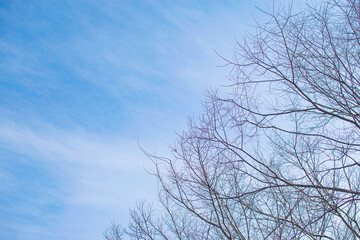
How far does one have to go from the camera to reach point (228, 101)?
3.09 meters

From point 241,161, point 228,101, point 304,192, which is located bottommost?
point 304,192

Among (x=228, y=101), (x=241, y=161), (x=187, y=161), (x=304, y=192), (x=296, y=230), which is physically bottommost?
(x=296, y=230)

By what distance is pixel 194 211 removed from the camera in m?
3.17

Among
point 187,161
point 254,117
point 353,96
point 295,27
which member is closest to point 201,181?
point 187,161

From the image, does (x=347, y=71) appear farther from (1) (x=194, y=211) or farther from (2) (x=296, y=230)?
(1) (x=194, y=211)

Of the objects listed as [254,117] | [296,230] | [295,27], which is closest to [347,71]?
[295,27]

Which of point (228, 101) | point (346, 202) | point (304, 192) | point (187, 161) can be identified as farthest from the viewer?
point (187, 161)

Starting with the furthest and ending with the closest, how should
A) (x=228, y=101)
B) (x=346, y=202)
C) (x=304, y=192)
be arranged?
(x=228, y=101) → (x=304, y=192) → (x=346, y=202)

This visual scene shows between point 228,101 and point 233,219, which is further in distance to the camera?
point 233,219

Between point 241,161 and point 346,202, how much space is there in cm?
101

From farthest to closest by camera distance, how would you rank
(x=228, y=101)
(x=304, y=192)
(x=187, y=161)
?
1. (x=187, y=161)
2. (x=228, y=101)
3. (x=304, y=192)

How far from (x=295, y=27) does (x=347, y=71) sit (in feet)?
2.50

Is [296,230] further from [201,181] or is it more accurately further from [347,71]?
[347,71]

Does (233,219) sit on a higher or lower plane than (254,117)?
lower
